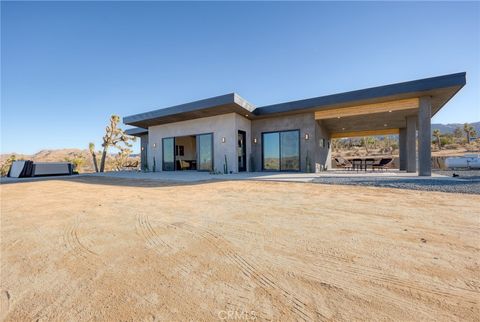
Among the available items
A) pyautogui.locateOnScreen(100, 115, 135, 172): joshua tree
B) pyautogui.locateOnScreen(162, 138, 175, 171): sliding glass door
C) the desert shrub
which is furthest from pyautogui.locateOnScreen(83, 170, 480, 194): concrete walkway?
the desert shrub

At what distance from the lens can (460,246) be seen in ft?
6.39

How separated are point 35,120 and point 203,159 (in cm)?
2453

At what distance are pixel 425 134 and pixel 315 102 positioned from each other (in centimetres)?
419

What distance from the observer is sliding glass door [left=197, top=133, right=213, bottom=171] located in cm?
1151

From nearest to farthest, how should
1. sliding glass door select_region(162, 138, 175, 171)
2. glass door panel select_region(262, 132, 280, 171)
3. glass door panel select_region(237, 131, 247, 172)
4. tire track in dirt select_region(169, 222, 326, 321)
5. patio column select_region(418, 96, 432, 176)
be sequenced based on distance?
tire track in dirt select_region(169, 222, 326, 321)
patio column select_region(418, 96, 432, 176)
glass door panel select_region(237, 131, 247, 172)
glass door panel select_region(262, 132, 280, 171)
sliding glass door select_region(162, 138, 175, 171)

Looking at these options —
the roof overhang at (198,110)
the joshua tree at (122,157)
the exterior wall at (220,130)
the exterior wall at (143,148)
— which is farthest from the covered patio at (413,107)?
the joshua tree at (122,157)

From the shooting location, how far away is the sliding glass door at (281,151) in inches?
416

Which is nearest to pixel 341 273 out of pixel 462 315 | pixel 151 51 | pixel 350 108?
pixel 462 315


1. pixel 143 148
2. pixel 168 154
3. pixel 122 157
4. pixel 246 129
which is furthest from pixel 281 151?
pixel 122 157

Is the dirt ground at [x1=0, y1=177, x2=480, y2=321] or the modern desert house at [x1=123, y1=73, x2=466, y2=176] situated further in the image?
the modern desert house at [x1=123, y1=73, x2=466, y2=176]

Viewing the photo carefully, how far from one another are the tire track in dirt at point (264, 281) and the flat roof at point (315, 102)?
7436 mm

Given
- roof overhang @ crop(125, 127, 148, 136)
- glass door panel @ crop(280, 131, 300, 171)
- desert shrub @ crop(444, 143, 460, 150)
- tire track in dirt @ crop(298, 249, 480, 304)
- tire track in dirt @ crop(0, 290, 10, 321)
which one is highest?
roof overhang @ crop(125, 127, 148, 136)

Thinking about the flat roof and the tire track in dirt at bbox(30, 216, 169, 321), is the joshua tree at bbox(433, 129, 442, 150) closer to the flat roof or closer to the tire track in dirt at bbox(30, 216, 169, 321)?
the flat roof

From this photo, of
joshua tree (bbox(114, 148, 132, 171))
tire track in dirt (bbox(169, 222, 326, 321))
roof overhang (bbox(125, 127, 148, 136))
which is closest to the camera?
tire track in dirt (bbox(169, 222, 326, 321))
